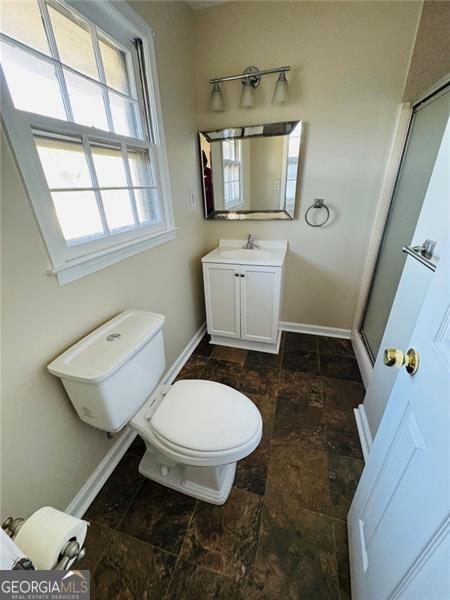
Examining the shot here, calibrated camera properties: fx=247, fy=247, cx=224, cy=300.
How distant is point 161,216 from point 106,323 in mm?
789

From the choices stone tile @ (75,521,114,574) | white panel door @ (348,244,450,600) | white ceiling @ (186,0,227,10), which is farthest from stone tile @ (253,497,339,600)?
white ceiling @ (186,0,227,10)

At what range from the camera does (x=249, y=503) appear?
3.67 ft

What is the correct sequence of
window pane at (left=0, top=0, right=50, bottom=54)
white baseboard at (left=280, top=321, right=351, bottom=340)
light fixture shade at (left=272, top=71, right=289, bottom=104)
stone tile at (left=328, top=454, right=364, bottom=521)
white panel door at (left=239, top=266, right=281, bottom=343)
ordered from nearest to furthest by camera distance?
window pane at (left=0, top=0, right=50, bottom=54) → stone tile at (left=328, top=454, right=364, bottom=521) → light fixture shade at (left=272, top=71, right=289, bottom=104) → white panel door at (left=239, top=266, right=281, bottom=343) → white baseboard at (left=280, top=321, right=351, bottom=340)

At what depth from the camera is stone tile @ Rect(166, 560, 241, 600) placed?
869mm

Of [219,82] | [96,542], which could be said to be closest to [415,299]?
[96,542]

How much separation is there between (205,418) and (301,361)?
1.18 metres

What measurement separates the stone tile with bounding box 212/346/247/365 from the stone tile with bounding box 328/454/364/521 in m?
0.90

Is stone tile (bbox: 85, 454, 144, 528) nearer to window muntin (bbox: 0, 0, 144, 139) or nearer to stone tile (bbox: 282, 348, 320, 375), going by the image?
stone tile (bbox: 282, 348, 320, 375)

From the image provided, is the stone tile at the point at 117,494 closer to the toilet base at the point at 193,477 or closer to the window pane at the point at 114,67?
the toilet base at the point at 193,477

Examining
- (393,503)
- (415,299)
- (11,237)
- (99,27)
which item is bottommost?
(393,503)

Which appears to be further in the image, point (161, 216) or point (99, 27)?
point (161, 216)

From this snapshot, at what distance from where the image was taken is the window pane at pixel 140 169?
4.35 ft

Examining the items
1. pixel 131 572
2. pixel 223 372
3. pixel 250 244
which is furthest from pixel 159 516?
pixel 250 244

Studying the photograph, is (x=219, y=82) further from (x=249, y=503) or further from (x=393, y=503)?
(x=249, y=503)
